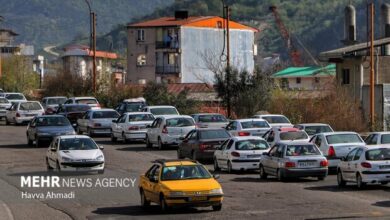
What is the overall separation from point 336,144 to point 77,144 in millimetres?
8873

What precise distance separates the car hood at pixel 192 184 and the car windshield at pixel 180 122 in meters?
21.4

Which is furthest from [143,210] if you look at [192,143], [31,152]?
[31,152]

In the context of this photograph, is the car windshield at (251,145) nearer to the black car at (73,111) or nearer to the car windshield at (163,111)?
the car windshield at (163,111)

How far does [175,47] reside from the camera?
11994 centimetres

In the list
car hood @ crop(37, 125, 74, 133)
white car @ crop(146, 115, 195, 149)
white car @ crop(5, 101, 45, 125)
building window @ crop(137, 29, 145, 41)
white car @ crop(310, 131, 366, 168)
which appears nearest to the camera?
white car @ crop(310, 131, 366, 168)

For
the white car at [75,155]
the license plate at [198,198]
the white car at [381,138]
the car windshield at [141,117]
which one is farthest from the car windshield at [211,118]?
the license plate at [198,198]

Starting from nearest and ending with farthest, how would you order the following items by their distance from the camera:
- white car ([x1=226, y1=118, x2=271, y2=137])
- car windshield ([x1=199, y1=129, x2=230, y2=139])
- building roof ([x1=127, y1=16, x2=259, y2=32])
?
car windshield ([x1=199, y1=129, x2=230, y2=139]), white car ([x1=226, y1=118, x2=271, y2=137]), building roof ([x1=127, y1=16, x2=259, y2=32])

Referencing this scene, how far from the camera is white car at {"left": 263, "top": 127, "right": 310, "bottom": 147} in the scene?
1467 inches

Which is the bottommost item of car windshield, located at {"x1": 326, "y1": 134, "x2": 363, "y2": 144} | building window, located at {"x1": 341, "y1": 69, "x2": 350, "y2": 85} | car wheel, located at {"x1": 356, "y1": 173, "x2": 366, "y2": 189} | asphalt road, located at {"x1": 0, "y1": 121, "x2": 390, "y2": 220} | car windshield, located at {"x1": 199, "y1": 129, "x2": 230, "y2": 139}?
asphalt road, located at {"x1": 0, "y1": 121, "x2": 390, "y2": 220}

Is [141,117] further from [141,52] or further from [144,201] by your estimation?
[141,52]

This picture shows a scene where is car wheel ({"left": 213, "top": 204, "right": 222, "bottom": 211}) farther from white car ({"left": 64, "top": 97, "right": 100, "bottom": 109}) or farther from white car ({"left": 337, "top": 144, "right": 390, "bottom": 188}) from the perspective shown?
white car ({"left": 64, "top": 97, "right": 100, "bottom": 109})

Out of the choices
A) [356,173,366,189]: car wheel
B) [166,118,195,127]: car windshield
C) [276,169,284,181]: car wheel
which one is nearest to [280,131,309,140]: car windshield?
[276,169,284,181]: car wheel

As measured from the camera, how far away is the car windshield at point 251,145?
34.4m

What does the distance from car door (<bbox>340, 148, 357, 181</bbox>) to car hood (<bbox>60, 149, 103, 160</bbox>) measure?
337 inches
